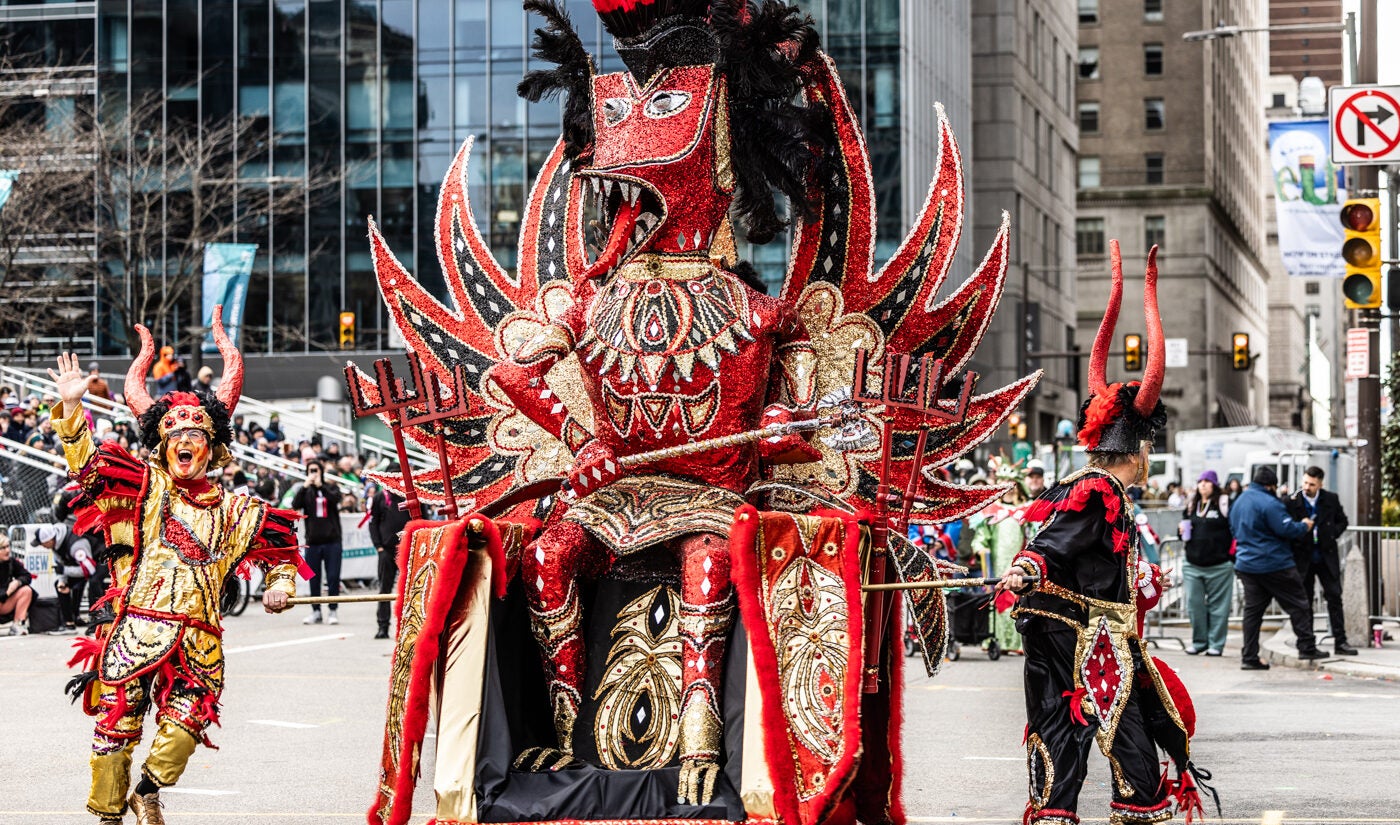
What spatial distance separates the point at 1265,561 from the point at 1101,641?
30.7 ft

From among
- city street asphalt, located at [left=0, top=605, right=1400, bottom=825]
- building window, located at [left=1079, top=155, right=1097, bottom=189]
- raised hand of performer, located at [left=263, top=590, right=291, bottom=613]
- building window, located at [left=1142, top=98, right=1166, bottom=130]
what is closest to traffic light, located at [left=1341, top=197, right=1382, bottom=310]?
city street asphalt, located at [left=0, top=605, right=1400, bottom=825]

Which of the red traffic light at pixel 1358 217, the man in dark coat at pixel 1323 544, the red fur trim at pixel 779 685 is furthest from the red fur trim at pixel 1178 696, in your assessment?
the red traffic light at pixel 1358 217

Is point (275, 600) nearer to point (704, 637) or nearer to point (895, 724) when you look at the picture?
point (704, 637)

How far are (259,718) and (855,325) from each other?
6.07 m

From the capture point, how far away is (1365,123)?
16.2 meters

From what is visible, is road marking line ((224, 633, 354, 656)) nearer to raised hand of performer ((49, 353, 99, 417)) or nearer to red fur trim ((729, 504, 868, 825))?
raised hand of performer ((49, 353, 99, 417))

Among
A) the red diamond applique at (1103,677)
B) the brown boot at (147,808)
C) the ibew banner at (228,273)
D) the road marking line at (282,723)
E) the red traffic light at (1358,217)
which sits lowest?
the road marking line at (282,723)

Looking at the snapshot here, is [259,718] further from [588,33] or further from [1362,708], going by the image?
[588,33]

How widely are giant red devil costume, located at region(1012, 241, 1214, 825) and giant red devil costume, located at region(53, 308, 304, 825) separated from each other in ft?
9.42

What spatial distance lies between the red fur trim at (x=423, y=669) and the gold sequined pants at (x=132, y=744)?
1.07 metres

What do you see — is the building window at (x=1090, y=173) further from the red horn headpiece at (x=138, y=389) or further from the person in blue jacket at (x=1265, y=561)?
the red horn headpiece at (x=138, y=389)

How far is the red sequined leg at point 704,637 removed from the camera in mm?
6609

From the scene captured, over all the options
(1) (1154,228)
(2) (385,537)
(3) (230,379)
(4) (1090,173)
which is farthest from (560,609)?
(4) (1090,173)

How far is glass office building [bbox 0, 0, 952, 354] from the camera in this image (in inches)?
1665
